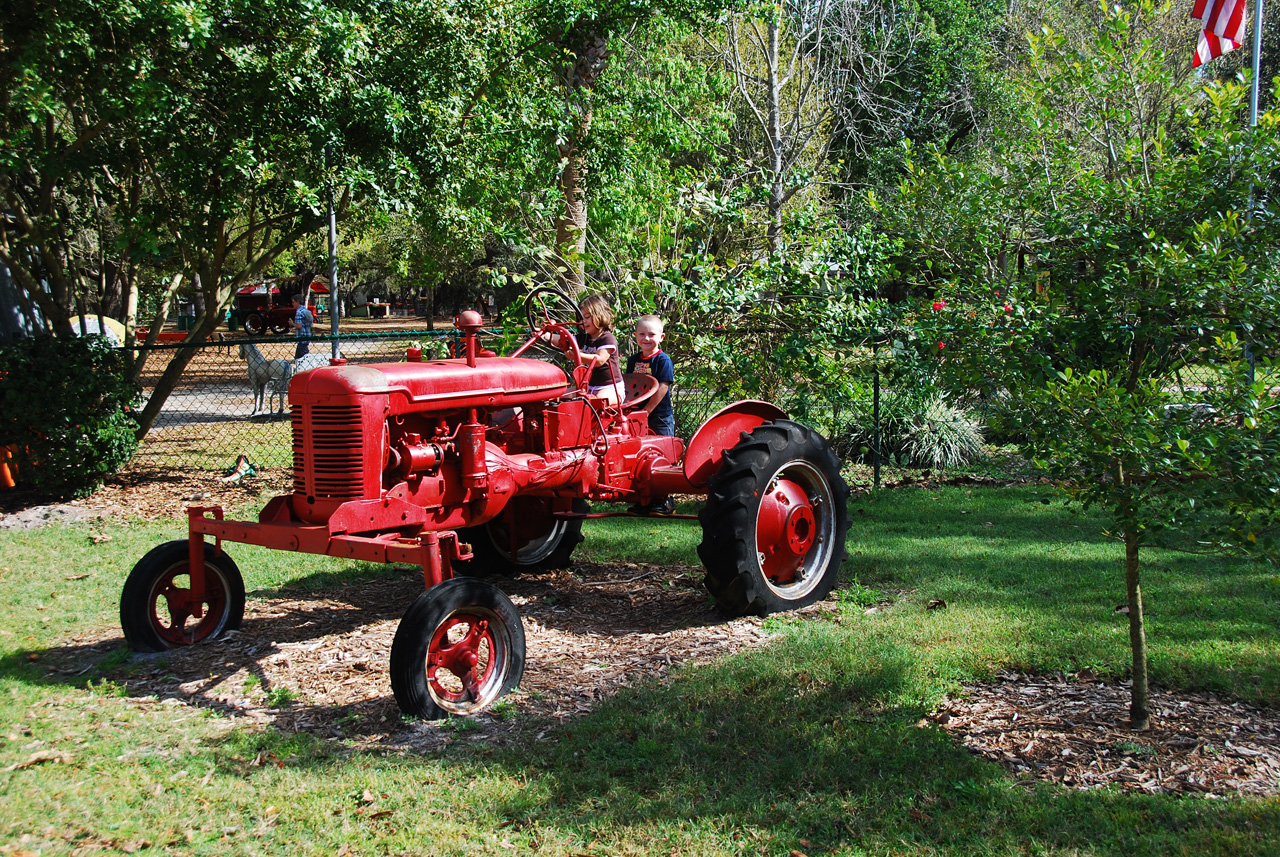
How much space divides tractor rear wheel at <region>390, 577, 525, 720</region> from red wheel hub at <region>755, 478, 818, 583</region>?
1.69 m

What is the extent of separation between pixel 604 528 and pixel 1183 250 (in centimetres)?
544

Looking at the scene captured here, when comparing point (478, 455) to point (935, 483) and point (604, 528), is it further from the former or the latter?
point (935, 483)

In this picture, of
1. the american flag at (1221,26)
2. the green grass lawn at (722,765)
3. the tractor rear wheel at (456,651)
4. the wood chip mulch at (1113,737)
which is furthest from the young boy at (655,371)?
the american flag at (1221,26)

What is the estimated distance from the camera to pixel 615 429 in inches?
243

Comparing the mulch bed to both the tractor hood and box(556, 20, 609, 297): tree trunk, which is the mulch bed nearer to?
the tractor hood

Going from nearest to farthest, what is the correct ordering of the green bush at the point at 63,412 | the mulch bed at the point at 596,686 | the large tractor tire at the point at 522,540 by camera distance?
the mulch bed at the point at 596,686, the large tractor tire at the point at 522,540, the green bush at the point at 63,412

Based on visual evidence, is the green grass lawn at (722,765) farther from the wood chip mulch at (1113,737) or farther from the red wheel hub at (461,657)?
the red wheel hub at (461,657)

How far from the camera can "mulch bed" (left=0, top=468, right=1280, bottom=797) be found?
3697mm

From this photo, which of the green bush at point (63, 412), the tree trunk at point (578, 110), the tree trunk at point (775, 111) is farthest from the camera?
the tree trunk at point (775, 111)

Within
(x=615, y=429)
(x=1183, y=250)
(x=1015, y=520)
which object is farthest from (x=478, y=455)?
(x=1015, y=520)

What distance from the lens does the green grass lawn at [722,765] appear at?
10.6 feet

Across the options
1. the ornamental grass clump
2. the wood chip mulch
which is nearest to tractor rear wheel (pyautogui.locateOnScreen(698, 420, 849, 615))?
the wood chip mulch

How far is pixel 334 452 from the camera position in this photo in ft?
15.3

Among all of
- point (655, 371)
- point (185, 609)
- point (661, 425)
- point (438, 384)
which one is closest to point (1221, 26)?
point (655, 371)
